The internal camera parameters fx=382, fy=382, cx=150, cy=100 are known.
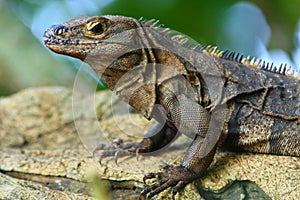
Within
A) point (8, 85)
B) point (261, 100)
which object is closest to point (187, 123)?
point (261, 100)

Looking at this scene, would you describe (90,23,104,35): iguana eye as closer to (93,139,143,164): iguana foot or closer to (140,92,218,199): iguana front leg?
(140,92,218,199): iguana front leg

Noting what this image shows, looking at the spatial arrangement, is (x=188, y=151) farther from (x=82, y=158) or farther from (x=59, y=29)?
(x=59, y=29)

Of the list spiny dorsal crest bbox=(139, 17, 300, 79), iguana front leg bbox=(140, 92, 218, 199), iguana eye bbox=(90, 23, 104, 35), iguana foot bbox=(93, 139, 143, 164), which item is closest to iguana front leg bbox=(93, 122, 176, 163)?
iguana foot bbox=(93, 139, 143, 164)

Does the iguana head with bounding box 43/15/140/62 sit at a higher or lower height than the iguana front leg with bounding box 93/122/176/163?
higher

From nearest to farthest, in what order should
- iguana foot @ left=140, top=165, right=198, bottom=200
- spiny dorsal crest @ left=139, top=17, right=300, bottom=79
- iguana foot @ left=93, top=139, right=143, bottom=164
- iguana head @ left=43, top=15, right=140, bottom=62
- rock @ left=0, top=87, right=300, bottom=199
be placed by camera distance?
iguana foot @ left=140, top=165, right=198, bottom=200 < rock @ left=0, top=87, right=300, bottom=199 < iguana head @ left=43, top=15, right=140, bottom=62 < spiny dorsal crest @ left=139, top=17, right=300, bottom=79 < iguana foot @ left=93, top=139, right=143, bottom=164

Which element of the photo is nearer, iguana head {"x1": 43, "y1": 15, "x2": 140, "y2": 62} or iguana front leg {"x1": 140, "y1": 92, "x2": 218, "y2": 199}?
iguana front leg {"x1": 140, "y1": 92, "x2": 218, "y2": 199}

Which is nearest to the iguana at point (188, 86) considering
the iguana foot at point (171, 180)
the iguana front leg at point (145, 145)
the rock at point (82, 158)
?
the iguana foot at point (171, 180)

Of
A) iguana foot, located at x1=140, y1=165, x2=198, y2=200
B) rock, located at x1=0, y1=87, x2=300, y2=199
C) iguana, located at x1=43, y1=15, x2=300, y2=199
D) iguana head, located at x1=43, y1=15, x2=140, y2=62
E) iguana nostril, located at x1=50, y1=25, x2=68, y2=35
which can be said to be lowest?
rock, located at x1=0, y1=87, x2=300, y2=199
